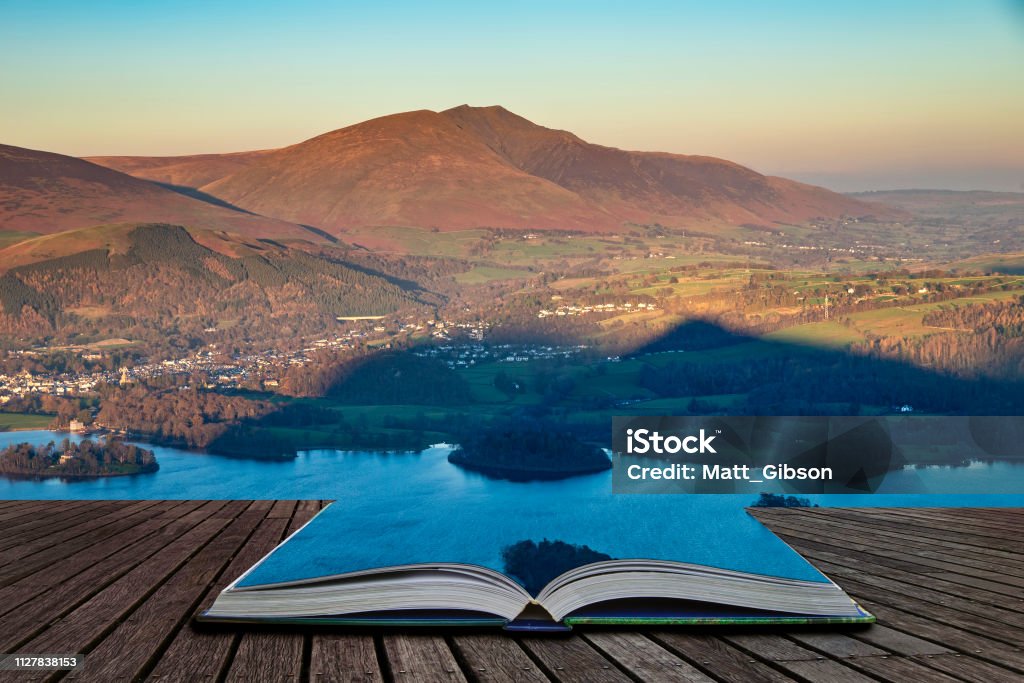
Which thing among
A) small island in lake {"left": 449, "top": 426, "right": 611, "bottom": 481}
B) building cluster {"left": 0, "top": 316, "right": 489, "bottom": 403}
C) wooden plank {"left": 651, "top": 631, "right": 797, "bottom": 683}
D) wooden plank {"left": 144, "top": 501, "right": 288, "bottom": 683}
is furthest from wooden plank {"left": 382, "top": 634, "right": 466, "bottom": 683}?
building cluster {"left": 0, "top": 316, "right": 489, "bottom": 403}

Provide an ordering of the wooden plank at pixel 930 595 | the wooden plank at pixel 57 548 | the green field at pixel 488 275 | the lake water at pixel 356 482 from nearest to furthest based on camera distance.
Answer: the wooden plank at pixel 930 595 → the wooden plank at pixel 57 548 → the lake water at pixel 356 482 → the green field at pixel 488 275

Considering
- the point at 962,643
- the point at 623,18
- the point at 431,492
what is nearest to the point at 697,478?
the point at 962,643

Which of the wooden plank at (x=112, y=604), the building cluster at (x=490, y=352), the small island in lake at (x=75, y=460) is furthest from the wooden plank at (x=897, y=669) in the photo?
the building cluster at (x=490, y=352)

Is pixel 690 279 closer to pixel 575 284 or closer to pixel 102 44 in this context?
pixel 575 284

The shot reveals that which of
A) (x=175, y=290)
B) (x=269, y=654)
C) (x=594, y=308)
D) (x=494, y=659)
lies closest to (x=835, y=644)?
(x=494, y=659)

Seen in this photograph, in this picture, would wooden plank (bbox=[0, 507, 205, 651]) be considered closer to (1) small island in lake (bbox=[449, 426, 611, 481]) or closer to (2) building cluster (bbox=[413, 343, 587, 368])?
(1) small island in lake (bbox=[449, 426, 611, 481])

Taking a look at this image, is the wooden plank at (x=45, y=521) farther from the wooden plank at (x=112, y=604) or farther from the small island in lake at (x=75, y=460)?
the small island in lake at (x=75, y=460)
